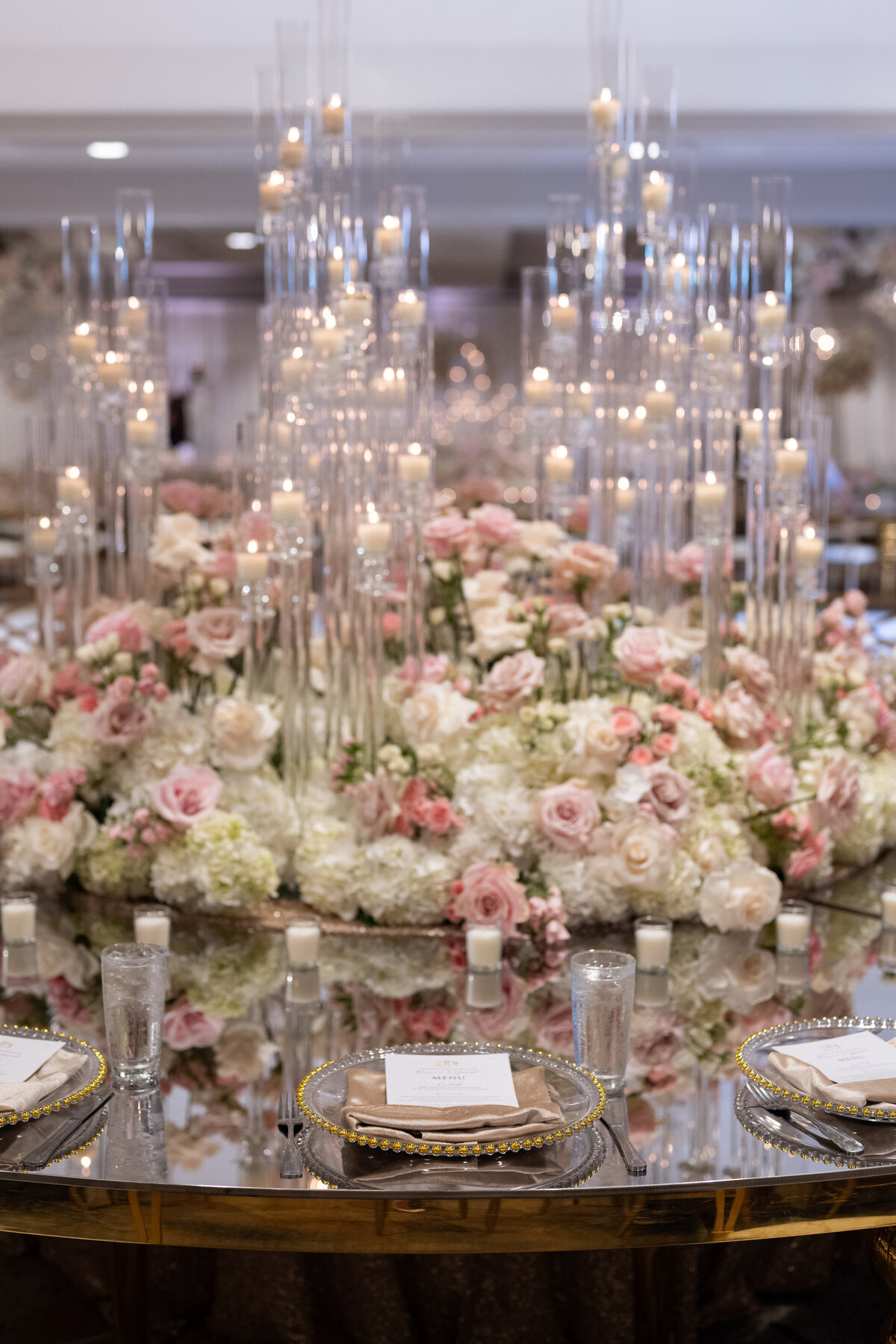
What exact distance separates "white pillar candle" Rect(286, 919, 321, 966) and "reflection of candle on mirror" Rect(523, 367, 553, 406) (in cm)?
153

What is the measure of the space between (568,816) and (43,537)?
1.41m

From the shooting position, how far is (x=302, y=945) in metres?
2.07

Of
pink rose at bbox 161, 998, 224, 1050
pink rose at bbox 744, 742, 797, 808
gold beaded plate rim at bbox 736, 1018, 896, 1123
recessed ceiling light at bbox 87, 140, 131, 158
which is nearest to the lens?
gold beaded plate rim at bbox 736, 1018, 896, 1123

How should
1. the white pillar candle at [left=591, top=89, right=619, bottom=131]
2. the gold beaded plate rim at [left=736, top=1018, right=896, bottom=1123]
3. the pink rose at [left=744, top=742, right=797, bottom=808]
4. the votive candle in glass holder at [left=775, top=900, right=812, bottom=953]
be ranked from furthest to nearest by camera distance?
the white pillar candle at [left=591, top=89, right=619, bottom=131], the pink rose at [left=744, top=742, right=797, bottom=808], the votive candle in glass holder at [left=775, top=900, right=812, bottom=953], the gold beaded plate rim at [left=736, top=1018, right=896, bottom=1123]

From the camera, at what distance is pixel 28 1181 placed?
138cm

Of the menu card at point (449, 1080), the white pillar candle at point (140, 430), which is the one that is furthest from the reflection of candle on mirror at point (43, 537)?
the menu card at point (449, 1080)

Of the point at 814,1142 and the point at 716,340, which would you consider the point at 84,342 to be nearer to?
the point at 716,340

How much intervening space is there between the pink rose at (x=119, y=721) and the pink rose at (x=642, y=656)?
0.87m

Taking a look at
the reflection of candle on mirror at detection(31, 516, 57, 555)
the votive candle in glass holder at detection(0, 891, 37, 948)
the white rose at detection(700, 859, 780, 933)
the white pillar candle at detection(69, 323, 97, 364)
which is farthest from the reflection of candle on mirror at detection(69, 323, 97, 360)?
the white rose at detection(700, 859, 780, 933)

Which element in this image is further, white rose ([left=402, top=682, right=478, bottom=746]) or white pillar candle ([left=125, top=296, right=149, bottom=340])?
white pillar candle ([left=125, top=296, right=149, bottom=340])

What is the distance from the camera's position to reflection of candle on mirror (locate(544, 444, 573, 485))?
3.04 meters

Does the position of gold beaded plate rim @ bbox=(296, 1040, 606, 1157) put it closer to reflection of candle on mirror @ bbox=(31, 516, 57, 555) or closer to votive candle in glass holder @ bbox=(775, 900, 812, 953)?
votive candle in glass holder @ bbox=(775, 900, 812, 953)

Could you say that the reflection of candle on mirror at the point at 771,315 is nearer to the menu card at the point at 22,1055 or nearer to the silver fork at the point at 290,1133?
the silver fork at the point at 290,1133

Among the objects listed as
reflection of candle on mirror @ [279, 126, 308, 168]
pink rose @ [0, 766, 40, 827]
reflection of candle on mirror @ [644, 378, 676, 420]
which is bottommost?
pink rose @ [0, 766, 40, 827]
